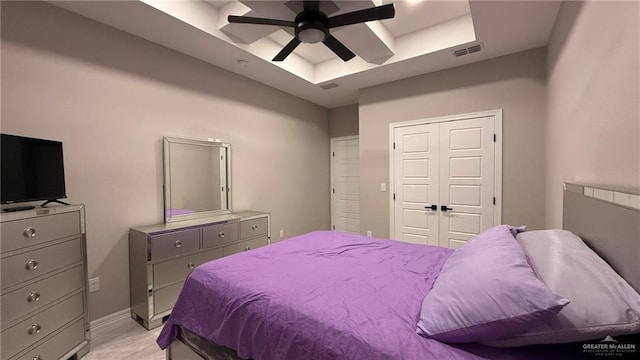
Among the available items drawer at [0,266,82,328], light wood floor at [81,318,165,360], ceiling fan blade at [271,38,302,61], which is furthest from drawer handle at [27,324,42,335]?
ceiling fan blade at [271,38,302,61]

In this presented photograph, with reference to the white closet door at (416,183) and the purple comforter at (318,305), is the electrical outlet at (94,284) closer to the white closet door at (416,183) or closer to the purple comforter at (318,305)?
the purple comforter at (318,305)

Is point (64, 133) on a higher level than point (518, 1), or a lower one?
lower

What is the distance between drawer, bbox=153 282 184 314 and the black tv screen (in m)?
1.17

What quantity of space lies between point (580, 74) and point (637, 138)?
1017 mm

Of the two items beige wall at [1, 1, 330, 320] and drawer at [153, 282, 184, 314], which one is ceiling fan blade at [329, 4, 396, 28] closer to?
beige wall at [1, 1, 330, 320]

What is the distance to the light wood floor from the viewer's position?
6.64ft

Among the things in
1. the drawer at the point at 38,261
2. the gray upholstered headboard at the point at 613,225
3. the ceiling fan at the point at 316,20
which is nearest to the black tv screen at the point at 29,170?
the drawer at the point at 38,261

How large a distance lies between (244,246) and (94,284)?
1.43 m

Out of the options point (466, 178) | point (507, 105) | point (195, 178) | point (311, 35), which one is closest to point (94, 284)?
point (195, 178)

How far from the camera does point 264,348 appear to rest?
120 cm

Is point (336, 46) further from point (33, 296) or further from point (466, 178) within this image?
point (33, 296)

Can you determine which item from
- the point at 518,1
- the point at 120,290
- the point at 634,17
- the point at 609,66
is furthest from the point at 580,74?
the point at 120,290

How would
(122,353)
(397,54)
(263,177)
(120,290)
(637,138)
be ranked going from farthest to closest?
(263,177) → (397,54) → (120,290) → (122,353) → (637,138)

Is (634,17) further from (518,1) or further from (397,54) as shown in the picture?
(397,54)
